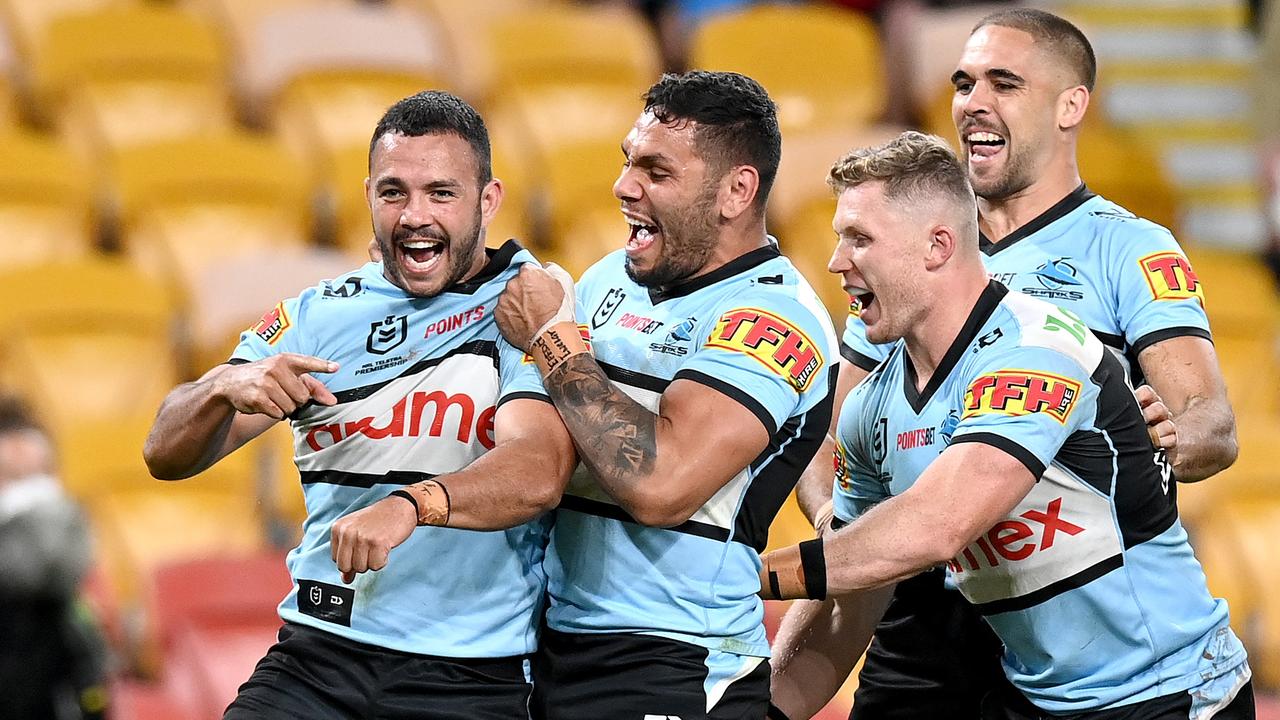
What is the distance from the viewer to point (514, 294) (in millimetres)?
4355

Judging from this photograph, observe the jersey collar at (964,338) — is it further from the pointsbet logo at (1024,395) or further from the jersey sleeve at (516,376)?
the jersey sleeve at (516,376)

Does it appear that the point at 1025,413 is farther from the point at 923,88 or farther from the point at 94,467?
the point at 923,88

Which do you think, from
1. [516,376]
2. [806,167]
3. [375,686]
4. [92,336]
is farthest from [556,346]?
[806,167]

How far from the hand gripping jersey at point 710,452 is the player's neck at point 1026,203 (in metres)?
0.89

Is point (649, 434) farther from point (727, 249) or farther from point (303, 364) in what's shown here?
point (303, 364)

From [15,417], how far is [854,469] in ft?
12.7

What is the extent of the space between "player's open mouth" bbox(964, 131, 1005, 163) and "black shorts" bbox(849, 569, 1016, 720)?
44.4 inches

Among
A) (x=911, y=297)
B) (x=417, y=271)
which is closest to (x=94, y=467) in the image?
(x=417, y=271)

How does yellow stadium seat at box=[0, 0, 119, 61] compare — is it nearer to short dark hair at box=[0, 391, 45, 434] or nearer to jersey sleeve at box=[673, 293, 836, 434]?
short dark hair at box=[0, 391, 45, 434]

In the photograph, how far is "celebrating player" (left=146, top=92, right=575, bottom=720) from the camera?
427cm

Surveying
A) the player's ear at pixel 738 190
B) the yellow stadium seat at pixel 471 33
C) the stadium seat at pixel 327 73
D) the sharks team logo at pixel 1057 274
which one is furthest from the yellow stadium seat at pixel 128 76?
the sharks team logo at pixel 1057 274

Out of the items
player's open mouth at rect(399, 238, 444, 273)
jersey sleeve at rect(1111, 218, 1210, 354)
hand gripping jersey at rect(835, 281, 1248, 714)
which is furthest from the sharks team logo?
player's open mouth at rect(399, 238, 444, 273)

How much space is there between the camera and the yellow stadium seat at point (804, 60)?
10422mm

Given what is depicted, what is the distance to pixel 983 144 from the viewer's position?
5043 millimetres
